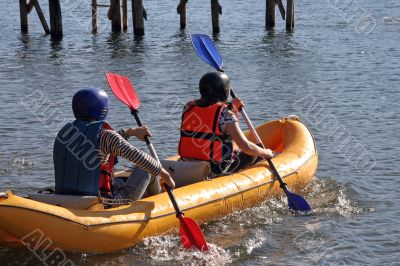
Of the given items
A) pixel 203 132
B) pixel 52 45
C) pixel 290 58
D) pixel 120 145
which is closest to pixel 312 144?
pixel 203 132

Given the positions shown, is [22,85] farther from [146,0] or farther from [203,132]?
[146,0]

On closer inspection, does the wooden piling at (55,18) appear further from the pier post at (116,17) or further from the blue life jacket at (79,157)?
the blue life jacket at (79,157)

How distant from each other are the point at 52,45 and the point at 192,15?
8.57 metres

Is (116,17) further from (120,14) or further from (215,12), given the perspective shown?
(215,12)

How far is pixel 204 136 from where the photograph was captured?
8.82 m

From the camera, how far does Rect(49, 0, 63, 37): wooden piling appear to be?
21.2m

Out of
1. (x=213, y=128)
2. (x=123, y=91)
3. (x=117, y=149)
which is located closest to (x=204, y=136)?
(x=213, y=128)

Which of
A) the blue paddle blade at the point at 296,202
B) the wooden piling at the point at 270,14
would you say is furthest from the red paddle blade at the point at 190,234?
the wooden piling at the point at 270,14

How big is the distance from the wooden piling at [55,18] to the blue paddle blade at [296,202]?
13176 millimetres

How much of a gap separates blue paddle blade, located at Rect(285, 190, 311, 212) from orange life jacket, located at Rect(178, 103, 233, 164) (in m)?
0.82

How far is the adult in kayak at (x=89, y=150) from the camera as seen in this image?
745 cm

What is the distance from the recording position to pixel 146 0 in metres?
35.4

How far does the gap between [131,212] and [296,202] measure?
7.28ft

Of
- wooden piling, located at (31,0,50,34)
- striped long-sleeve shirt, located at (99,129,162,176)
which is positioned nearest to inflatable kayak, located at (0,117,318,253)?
striped long-sleeve shirt, located at (99,129,162,176)
